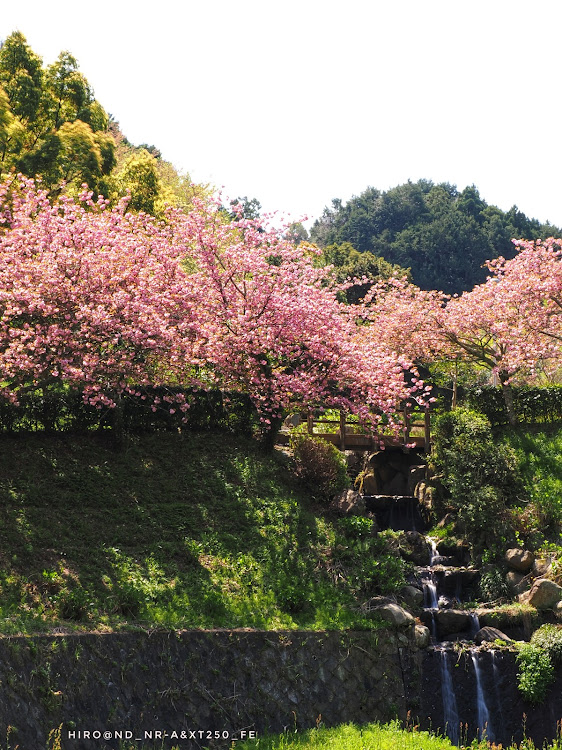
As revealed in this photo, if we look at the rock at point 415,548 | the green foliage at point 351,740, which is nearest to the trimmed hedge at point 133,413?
the rock at point 415,548

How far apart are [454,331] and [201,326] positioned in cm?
1188

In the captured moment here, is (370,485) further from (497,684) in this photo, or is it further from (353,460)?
(497,684)

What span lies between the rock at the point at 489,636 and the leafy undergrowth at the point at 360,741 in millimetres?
2972

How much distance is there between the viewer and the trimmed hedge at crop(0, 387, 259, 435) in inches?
858

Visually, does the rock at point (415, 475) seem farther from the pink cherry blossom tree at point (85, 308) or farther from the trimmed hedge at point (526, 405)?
the pink cherry blossom tree at point (85, 308)

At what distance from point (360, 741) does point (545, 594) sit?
718 cm

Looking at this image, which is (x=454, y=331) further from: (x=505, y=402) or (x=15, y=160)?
(x=15, y=160)

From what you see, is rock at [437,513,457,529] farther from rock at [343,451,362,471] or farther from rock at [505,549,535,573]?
rock at [343,451,362,471]

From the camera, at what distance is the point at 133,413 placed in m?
23.3

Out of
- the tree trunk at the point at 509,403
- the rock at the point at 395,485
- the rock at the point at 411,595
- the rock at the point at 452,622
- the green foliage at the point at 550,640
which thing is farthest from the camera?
the rock at the point at 395,485

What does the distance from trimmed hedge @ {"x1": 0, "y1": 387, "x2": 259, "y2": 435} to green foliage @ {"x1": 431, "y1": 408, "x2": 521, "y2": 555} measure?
6.15 m

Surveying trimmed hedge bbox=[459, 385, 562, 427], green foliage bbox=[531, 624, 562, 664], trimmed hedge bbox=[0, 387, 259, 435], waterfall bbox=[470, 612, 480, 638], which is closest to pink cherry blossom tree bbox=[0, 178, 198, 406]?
trimmed hedge bbox=[0, 387, 259, 435]

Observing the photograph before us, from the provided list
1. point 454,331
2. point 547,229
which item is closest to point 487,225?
point 547,229

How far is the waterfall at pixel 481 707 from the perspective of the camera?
16609mm
